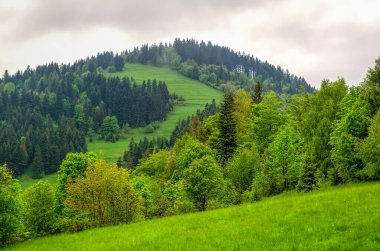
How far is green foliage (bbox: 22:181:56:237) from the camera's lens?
48875mm

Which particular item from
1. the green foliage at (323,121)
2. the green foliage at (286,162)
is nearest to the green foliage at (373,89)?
the green foliage at (323,121)

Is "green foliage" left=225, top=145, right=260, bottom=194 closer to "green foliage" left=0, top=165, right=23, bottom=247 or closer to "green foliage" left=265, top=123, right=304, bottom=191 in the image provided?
"green foliage" left=265, top=123, right=304, bottom=191

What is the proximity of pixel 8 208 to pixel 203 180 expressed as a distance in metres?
21.7

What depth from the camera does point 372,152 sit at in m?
41.5

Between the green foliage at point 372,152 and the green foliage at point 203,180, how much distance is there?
56.3 feet

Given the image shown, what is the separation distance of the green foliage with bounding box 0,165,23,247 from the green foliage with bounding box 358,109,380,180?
123ft

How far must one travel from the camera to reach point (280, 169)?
52594mm

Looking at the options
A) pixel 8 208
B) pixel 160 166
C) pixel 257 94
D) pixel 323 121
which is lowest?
pixel 160 166

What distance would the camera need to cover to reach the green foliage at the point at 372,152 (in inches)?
1606

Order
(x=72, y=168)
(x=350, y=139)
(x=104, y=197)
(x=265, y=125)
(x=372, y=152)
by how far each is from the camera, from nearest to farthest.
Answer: (x=372, y=152), (x=350, y=139), (x=104, y=197), (x=72, y=168), (x=265, y=125)

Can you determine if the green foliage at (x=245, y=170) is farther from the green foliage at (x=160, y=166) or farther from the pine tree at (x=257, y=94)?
the pine tree at (x=257, y=94)

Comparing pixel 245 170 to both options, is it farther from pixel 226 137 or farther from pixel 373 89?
pixel 373 89

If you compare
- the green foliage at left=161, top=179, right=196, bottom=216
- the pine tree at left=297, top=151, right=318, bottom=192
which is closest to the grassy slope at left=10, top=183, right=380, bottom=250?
the pine tree at left=297, top=151, right=318, bottom=192

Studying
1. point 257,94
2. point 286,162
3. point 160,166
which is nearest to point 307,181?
point 286,162
